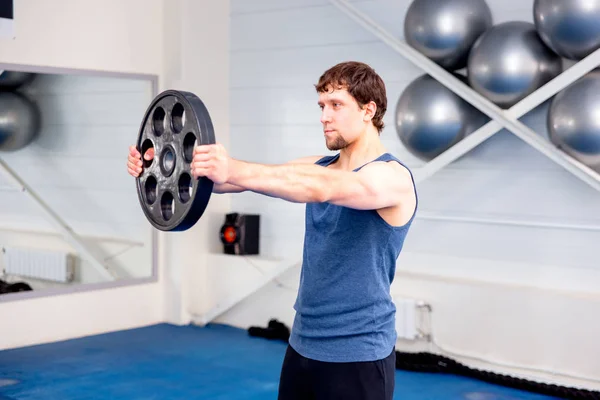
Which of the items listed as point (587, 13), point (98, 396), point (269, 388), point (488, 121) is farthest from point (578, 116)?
point (98, 396)

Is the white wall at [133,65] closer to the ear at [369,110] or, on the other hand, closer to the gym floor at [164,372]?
the gym floor at [164,372]

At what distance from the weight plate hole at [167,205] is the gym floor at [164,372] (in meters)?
2.58

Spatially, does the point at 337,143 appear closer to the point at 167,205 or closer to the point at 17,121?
the point at 167,205

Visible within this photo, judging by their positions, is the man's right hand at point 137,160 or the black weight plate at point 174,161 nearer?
the black weight plate at point 174,161

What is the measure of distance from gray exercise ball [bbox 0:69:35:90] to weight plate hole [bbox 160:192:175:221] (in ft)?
12.1

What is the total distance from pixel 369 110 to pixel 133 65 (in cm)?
432

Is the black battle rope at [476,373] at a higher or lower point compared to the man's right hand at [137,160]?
lower

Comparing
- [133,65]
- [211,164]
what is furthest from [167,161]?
[133,65]

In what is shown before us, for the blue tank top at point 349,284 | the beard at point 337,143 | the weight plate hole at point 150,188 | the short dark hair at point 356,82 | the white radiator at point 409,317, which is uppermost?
the short dark hair at point 356,82

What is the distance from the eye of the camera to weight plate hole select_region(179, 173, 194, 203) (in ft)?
6.79

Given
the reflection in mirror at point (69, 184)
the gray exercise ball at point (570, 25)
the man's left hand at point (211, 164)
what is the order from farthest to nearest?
the reflection in mirror at point (69, 184) < the gray exercise ball at point (570, 25) < the man's left hand at point (211, 164)

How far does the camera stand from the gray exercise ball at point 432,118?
15.6ft

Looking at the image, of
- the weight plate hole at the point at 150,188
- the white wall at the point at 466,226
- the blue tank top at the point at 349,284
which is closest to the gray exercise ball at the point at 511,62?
the white wall at the point at 466,226

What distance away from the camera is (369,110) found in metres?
2.28
